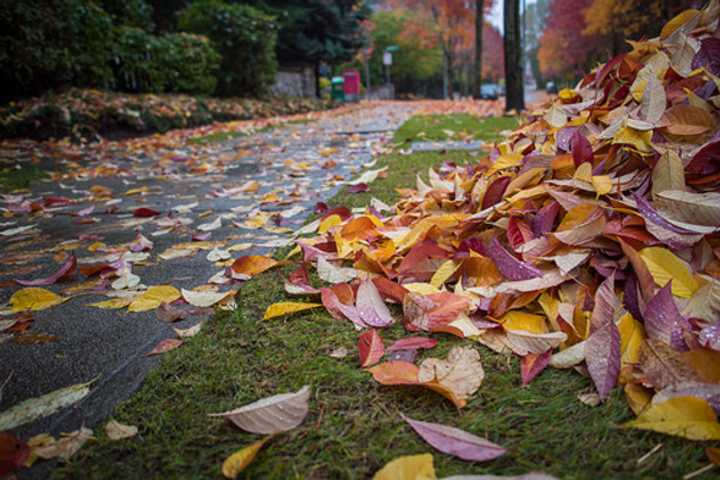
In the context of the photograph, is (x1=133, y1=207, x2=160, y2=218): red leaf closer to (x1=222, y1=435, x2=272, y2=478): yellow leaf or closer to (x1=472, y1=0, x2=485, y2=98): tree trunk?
(x1=222, y1=435, x2=272, y2=478): yellow leaf

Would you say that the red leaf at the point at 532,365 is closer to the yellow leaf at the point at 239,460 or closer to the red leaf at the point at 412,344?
the red leaf at the point at 412,344

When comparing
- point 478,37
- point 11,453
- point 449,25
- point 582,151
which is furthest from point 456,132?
point 449,25

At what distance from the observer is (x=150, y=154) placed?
18.1 ft

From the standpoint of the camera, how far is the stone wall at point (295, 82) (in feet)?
56.8

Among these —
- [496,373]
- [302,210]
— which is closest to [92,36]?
[302,210]

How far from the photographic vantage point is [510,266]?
1.32 meters

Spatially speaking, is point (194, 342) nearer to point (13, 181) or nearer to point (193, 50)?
point (13, 181)

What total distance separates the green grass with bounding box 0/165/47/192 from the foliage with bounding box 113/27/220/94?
4.43 m

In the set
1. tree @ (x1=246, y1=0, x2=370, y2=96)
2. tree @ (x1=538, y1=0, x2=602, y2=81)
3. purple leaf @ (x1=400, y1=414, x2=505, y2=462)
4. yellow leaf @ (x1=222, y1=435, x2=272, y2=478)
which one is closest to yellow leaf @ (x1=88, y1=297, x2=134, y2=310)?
yellow leaf @ (x1=222, y1=435, x2=272, y2=478)

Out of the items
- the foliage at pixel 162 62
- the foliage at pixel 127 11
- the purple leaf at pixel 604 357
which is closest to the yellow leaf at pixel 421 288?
the purple leaf at pixel 604 357

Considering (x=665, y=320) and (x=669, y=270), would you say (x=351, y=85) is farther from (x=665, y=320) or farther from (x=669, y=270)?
(x=665, y=320)

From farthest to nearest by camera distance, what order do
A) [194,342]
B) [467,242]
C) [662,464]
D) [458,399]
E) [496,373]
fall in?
1. [467,242]
2. [194,342]
3. [496,373]
4. [458,399]
5. [662,464]

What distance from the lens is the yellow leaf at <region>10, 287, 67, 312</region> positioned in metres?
1.46

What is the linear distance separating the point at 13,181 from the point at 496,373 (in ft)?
13.9
